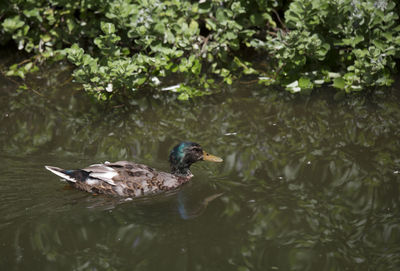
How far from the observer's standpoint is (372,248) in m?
5.34

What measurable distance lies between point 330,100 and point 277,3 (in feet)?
7.23

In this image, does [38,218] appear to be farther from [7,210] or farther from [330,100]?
[330,100]

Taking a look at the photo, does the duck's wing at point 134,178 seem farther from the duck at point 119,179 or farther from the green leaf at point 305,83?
the green leaf at point 305,83

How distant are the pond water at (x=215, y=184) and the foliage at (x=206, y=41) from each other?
38 centimetres

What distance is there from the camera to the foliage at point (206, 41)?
877 cm

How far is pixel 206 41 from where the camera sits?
392 inches

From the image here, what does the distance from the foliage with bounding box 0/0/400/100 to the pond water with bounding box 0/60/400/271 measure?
1.26ft

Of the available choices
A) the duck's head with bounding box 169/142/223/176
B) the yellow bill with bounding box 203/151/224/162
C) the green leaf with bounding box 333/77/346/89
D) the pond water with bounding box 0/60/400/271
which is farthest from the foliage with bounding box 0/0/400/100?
the yellow bill with bounding box 203/151/224/162

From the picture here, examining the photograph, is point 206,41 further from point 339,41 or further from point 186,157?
point 186,157

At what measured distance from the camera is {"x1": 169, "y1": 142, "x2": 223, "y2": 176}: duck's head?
7023mm

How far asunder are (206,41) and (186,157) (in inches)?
137

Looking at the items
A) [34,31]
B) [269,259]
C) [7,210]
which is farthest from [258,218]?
[34,31]

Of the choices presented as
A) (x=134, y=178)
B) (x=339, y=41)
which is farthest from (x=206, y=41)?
(x=134, y=178)

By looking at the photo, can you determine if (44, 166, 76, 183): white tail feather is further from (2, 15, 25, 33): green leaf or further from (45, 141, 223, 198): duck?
(2, 15, 25, 33): green leaf
